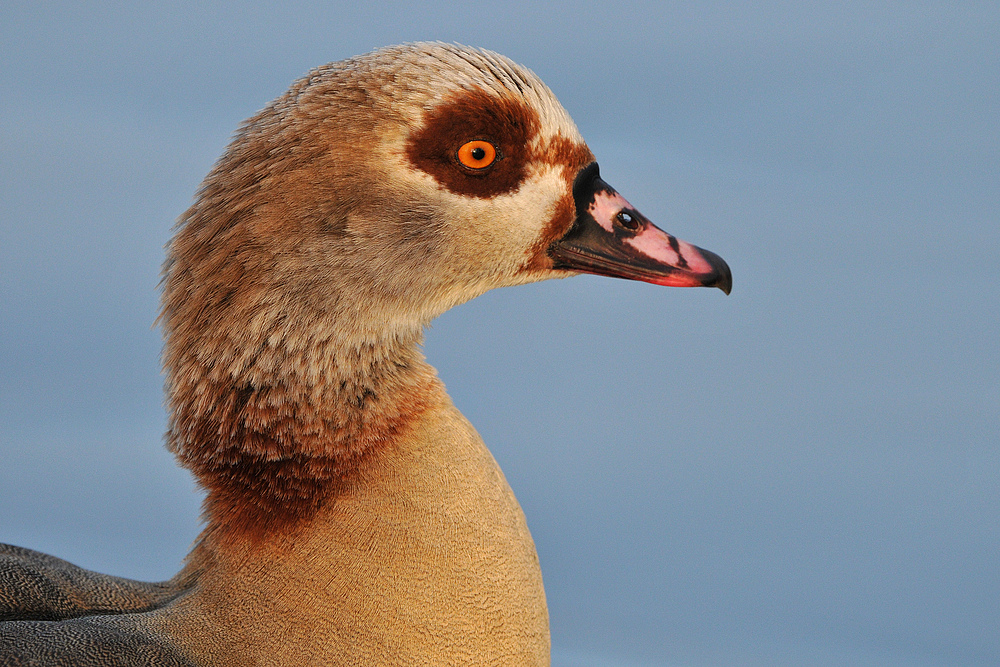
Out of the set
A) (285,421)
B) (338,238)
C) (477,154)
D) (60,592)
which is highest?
(477,154)

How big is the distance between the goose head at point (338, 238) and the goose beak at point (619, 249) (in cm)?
11

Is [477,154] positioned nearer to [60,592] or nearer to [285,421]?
[285,421]

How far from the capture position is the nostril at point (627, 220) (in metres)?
2.27

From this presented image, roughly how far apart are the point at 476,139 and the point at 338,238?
11.8 inches

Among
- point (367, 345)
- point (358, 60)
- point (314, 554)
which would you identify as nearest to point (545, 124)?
point (358, 60)

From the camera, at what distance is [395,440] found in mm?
2096

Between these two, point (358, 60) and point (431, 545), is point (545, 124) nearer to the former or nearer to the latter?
point (358, 60)

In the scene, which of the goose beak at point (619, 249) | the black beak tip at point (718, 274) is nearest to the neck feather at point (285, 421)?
the goose beak at point (619, 249)

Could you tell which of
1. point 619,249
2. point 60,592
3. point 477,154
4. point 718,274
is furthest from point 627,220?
point 60,592

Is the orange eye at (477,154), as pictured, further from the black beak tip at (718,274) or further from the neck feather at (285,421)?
the black beak tip at (718,274)

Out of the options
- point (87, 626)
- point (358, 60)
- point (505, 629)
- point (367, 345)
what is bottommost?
point (87, 626)

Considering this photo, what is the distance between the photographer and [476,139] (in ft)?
6.88

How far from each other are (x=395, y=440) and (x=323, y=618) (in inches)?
12.8

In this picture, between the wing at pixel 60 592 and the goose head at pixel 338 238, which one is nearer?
the goose head at pixel 338 238
